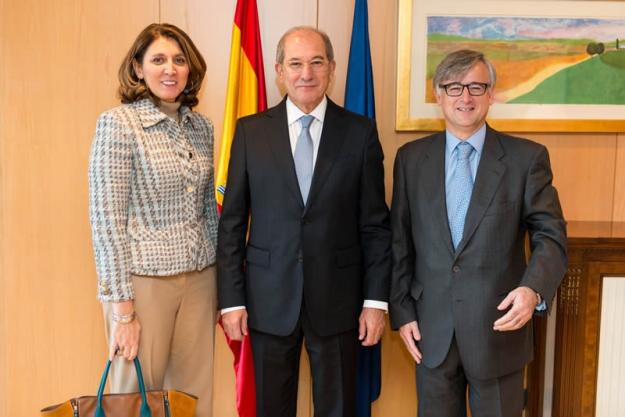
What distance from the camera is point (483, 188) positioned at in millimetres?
1754

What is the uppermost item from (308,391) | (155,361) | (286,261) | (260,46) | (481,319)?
(260,46)

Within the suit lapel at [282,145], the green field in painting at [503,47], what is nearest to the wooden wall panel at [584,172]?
the green field in painting at [503,47]

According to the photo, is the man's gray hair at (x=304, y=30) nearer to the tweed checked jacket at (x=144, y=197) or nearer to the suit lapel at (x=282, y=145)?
the suit lapel at (x=282, y=145)

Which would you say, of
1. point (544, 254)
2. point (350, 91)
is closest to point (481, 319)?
point (544, 254)

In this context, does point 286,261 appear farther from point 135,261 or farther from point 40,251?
point 40,251

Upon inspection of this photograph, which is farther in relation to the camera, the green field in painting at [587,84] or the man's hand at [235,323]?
the green field in painting at [587,84]

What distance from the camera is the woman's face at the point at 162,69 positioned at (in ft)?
5.78

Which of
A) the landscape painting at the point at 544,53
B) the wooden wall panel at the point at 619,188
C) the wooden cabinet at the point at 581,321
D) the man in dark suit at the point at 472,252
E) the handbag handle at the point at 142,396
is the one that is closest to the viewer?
the handbag handle at the point at 142,396

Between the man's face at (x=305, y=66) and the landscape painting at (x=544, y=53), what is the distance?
73 centimetres

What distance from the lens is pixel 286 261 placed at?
6.18 feet

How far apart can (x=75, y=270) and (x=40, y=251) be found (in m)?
0.18

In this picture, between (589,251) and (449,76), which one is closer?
(449,76)

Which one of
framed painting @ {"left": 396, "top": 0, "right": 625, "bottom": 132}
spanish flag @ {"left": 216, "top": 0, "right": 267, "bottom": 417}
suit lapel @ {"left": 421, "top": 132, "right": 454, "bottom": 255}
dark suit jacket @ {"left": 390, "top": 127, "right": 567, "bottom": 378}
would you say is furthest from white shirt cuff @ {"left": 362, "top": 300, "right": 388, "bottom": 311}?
framed painting @ {"left": 396, "top": 0, "right": 625, "bottom": 132}

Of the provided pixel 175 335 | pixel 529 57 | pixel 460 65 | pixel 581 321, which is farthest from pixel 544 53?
pixel 175 335
